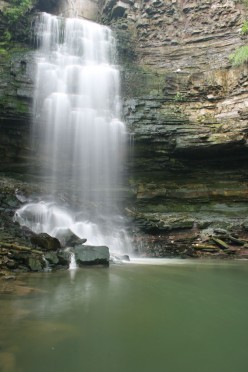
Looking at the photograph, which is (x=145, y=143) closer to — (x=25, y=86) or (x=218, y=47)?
(x=25, y=86)

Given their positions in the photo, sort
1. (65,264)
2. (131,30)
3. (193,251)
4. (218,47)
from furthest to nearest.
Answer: (131,30) → (218,47) → (193,251) → (65,264)

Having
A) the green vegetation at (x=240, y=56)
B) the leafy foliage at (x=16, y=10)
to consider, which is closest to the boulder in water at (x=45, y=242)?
the green vegetation at (x=240, y=56)

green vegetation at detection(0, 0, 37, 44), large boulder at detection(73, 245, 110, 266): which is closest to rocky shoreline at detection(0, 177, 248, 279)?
large boulder at detection(73, 245, 110, 266)

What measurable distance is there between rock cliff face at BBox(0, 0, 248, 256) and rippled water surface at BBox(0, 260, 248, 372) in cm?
907

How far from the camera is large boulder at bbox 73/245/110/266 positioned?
420 inches

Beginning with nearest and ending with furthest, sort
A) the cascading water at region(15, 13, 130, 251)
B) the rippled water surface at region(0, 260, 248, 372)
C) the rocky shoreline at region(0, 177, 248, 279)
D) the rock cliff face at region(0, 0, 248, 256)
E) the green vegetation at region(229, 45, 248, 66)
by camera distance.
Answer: the rippled water surface at region(0, 260, 248, 372)
the rocky shoreline at region(0, 177, 248, 279)
the rock cliff face at region(0, 0, 248, 256)
the cascading water at region(15, 13, 130, 251)
the green vegetation at region(229, 45, 248, 66)

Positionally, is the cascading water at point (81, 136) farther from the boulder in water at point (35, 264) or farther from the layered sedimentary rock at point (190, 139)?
the boulder in water at point (35, 264)

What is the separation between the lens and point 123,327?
4469 mm

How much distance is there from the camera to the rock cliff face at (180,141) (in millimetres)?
16984

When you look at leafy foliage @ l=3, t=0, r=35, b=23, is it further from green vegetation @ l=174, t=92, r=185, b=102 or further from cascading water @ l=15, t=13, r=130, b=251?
green vegetation @ l=174, t=92, r=185, b=102

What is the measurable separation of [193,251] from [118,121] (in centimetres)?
891

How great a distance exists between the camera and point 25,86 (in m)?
19.1

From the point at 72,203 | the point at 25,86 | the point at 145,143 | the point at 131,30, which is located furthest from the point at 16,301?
the point at 131,30

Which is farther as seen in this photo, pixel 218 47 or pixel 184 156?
pixel 218 47
